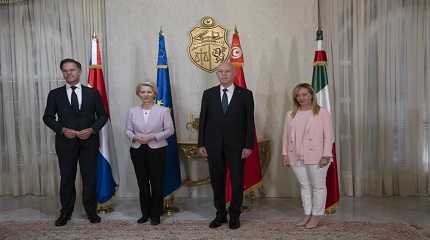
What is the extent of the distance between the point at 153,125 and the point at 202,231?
97 cm

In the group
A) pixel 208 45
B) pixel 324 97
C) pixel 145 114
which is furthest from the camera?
pixel 208 45

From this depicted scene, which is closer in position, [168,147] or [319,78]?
[319,78]

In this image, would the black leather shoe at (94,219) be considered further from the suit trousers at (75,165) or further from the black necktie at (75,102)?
the black necktie at (75,102)

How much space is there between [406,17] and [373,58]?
0.56 meters

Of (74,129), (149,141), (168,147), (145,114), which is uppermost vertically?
(145,114)

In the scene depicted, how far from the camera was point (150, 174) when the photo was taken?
379 cm

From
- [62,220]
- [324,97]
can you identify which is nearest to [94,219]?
[62,220]

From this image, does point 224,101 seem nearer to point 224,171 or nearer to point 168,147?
point 224,171

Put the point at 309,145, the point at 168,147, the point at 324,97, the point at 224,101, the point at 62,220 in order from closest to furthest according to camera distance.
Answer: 1. the point at 309,145
2. the point at 224,101
3. the point at 62,220
4. the point at 324,97
5. the point at 168,147

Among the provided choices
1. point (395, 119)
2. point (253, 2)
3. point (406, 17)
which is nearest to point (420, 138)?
point (395, 119)

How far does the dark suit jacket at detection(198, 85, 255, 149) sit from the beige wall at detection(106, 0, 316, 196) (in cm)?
130

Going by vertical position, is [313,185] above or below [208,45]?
below

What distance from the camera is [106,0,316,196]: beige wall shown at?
488 cm

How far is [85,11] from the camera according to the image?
502cm
